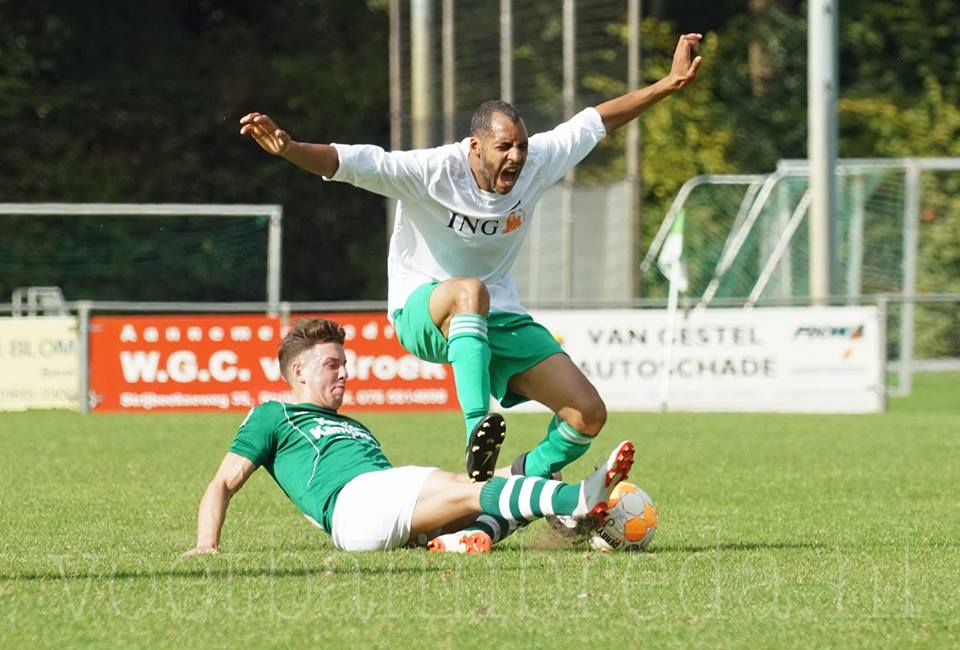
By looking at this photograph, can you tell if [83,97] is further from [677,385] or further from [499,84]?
[677,385]

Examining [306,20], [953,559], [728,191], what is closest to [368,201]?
[306,20]

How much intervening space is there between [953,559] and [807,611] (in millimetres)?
1679

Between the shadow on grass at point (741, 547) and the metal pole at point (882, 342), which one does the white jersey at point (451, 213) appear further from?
the metal pole at point (882, 342)

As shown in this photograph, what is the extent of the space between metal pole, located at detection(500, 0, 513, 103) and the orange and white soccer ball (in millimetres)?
16678

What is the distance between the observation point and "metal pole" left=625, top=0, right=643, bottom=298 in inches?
910

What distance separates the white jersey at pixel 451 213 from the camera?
7875mm

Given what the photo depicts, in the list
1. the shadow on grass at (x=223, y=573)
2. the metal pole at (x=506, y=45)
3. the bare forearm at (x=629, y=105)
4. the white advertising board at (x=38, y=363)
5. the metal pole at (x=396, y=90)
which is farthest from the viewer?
the metal pole at (x=506, y=45)

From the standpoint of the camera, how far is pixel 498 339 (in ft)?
26.3

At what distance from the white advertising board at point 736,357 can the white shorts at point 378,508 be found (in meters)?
11.6

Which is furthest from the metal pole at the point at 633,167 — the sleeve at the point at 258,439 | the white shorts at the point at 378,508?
the white shorts at the point at 378,508

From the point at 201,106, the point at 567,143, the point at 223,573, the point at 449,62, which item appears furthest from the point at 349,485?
the point at 201,106

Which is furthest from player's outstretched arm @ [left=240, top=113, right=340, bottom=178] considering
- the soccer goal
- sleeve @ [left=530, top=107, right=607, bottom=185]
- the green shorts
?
the soccer goal

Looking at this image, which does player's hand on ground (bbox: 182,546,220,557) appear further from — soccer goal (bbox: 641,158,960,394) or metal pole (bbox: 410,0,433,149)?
soccer goal (bbox: 641,158,960,394)

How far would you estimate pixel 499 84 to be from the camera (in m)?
24.3
